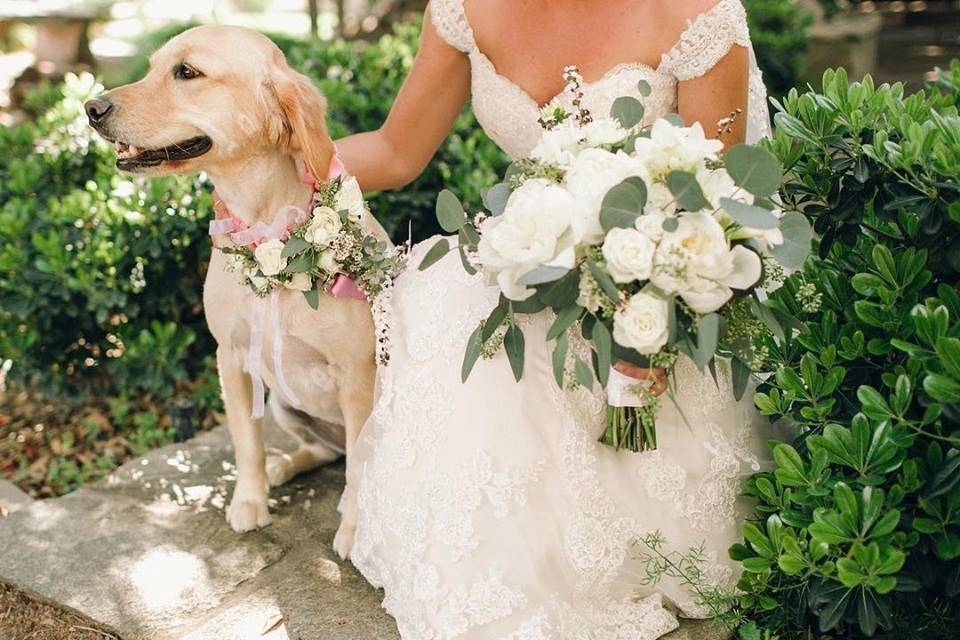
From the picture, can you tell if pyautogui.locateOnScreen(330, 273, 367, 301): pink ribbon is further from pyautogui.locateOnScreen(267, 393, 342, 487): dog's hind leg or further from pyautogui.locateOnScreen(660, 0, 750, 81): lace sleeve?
pyautogui.locateOnScreen(660, 0, 750, 81): lace sleeve

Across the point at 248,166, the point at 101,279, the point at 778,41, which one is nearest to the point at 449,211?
the point at 248,166

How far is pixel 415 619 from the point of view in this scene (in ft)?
7.91

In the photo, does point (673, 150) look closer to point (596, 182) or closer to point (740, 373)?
point (596, 182)

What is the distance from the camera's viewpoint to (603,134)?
2092 millimetres

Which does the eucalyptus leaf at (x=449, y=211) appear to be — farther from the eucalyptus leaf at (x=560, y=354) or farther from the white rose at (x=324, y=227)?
the white rose at (x=324, y=227)

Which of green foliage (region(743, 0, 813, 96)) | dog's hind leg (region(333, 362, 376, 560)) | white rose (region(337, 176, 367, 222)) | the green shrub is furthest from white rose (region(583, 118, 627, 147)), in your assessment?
green foliage (region(743, 0, 813, 96))

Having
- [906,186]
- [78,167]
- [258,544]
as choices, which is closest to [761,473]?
[906,186]

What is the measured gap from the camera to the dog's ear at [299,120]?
2547mm

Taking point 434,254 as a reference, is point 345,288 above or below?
below

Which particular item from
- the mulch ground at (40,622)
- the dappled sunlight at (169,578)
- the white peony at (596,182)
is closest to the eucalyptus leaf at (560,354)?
the white peony at (596,182)

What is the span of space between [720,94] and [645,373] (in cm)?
87

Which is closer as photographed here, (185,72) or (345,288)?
(185,72)

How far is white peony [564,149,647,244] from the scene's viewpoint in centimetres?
194

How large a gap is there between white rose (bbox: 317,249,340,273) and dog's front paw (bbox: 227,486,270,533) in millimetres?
817
